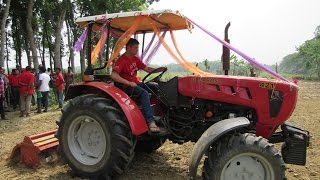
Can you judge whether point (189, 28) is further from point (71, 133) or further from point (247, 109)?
point (71, 133)

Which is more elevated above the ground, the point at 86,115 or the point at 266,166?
the point at 86,115

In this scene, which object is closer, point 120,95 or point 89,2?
point 120,95

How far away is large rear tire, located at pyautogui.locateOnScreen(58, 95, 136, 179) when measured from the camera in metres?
5.01

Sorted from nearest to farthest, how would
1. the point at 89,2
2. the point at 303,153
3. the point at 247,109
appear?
1. the point at 303,153
2. the point at 247,109
3. the point at 89,2

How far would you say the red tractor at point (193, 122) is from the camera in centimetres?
448

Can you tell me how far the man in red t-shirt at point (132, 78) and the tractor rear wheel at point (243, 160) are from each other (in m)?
1.04

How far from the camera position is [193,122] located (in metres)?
5.48

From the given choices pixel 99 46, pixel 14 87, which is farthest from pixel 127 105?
pixel 14 87

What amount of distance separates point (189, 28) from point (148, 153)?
7.59ft

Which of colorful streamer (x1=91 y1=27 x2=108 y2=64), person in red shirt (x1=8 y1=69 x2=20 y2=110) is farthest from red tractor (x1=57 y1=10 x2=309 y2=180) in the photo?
person in red shirt (x1=8 y1=69 x2=20 y2=110)

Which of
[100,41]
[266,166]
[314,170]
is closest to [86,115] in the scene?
[100,41]

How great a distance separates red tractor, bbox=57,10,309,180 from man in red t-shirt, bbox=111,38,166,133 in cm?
Result: 12

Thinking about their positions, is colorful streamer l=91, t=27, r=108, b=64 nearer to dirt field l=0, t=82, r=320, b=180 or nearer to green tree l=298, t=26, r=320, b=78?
dirt field l=0, t=82, r=320, b=180

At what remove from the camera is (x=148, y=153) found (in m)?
6.71
